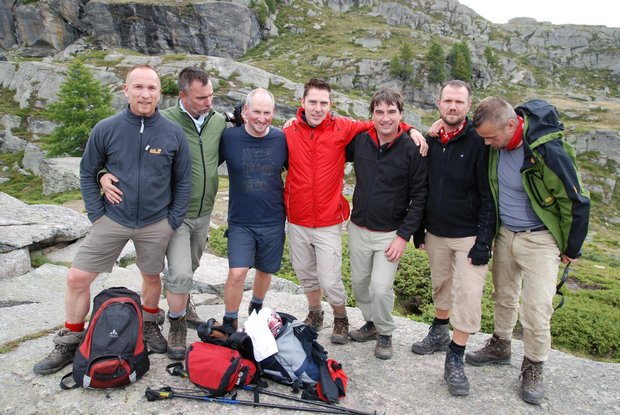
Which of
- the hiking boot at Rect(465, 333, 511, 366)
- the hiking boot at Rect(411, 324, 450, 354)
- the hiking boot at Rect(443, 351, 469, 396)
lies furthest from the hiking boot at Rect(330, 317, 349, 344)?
the hiking boot at Rect(465, 333, 511, 366)

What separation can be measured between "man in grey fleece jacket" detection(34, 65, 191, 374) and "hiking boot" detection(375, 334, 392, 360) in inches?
134

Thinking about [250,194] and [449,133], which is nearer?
[449,133]

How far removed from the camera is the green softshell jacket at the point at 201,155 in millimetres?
5254

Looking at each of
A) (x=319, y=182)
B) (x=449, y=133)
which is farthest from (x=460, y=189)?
(x=319, y=182)

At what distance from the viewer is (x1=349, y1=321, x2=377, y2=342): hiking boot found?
6.03 metres

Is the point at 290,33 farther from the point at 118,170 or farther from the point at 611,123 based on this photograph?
the point at 118,170

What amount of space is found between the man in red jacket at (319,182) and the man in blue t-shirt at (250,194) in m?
0.21

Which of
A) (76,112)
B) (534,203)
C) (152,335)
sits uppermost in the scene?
(76,112)

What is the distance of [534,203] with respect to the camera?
15.0 ft

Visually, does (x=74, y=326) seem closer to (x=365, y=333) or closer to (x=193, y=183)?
(x=193, y=183)

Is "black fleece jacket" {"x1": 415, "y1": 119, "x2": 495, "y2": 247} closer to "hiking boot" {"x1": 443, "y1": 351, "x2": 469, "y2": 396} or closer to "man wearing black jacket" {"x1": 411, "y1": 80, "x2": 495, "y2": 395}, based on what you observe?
"man wearing black jacket" {"x1": 411, "y1": 80, "x2": 495, "y2": 395}

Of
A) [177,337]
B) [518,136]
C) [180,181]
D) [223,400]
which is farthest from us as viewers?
[177,337]

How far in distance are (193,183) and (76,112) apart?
2993 centimetres

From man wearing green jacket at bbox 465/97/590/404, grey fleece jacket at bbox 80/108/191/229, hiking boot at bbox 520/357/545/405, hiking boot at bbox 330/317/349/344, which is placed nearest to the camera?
man wearing green jacket at bbox 465/97/590/404
